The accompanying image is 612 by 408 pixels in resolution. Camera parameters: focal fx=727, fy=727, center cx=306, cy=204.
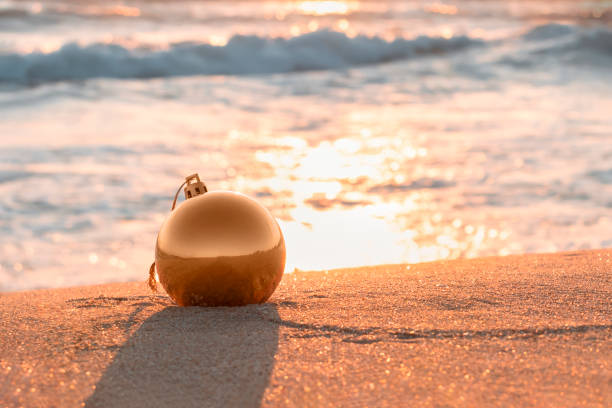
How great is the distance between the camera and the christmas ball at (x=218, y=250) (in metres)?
1.74

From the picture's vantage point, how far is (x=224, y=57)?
9.95 m

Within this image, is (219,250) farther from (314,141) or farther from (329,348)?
(314,141)

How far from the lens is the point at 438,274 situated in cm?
232

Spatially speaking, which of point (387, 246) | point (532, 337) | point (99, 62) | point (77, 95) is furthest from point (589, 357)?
point (99, 62)

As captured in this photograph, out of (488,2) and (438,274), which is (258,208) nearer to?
(438,274)

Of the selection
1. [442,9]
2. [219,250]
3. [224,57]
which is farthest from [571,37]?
[219,250]

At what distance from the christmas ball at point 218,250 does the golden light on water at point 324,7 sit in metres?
15.6

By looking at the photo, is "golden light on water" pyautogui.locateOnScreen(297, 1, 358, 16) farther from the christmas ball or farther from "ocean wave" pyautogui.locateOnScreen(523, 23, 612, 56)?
the christmas ball

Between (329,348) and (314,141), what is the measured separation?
3.97m

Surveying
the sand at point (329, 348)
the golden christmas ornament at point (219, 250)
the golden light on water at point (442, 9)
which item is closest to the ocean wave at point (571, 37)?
the golden light on water at point (442, 9)

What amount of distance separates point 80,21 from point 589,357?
12.9m

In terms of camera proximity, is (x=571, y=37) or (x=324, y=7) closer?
(x=571, y=37)

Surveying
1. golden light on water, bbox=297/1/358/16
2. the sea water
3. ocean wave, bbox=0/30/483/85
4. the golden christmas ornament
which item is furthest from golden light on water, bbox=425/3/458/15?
the golden christmas ornament

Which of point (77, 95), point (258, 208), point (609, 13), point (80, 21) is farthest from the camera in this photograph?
point (609, 13)
